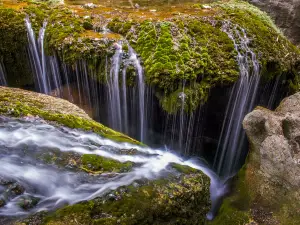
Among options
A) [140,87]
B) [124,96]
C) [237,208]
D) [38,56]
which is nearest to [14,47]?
[38,56]

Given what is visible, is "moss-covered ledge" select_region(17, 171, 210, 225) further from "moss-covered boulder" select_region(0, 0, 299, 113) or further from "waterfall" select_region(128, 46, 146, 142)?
"waterfall" select_region(128, 46, 146, 142)

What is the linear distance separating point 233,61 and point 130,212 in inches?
207

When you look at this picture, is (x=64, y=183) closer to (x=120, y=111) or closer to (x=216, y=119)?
(x=120, y=111)

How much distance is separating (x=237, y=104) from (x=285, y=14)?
7913mm

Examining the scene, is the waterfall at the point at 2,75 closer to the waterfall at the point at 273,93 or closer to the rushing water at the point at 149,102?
the rushing water at the point at 149,102

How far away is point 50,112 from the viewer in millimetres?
4484

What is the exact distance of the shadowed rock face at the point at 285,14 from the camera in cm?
1255

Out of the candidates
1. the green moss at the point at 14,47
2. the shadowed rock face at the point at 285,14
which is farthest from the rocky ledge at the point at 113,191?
the shadowed rock face at the point at 285,14

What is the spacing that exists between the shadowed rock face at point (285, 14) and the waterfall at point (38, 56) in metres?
9.87

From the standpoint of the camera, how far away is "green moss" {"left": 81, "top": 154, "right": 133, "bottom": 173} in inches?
139

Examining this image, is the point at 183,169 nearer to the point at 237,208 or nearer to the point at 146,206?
the point at 146,206

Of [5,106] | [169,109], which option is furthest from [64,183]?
[169,109]

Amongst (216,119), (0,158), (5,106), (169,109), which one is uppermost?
(5,106)

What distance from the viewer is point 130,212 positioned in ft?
10.0
